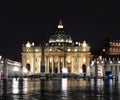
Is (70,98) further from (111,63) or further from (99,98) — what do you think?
→ (111,63)

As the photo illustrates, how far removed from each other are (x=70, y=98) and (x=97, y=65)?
157948 mm

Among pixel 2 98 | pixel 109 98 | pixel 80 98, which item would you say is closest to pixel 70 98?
pixel 80 98

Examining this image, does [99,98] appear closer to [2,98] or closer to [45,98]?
[45,98]

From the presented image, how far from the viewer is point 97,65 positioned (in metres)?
190

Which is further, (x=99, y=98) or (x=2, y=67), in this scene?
(x=2, y=67)

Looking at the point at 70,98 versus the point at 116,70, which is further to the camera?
the point at 116,70

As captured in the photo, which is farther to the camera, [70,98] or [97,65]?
[97,65]

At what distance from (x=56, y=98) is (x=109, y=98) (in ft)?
12.4

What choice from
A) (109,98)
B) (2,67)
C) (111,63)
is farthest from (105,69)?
(109,98)

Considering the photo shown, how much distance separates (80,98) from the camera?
33.2m

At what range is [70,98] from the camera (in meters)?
33.2

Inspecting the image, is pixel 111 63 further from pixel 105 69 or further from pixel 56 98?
pixel 56 98

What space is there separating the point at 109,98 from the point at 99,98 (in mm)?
709

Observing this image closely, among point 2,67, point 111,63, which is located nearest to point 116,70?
point 111,63
